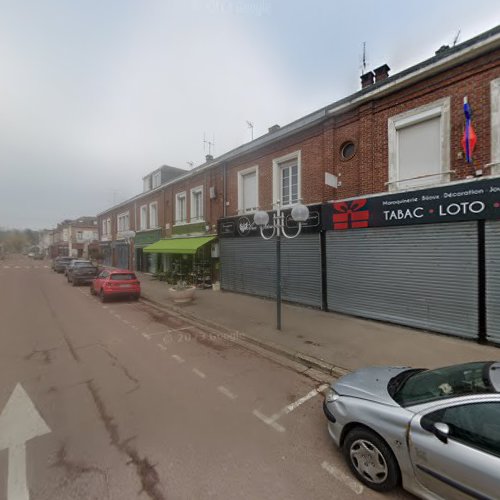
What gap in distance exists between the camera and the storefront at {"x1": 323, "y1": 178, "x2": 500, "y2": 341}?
599 cm

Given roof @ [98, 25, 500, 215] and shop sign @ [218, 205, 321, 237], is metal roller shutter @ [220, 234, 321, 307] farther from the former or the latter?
roof @ [98, 25, 500, 215]

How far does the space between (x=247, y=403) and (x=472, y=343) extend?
18.5 feet

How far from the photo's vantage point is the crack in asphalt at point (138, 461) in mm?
2385

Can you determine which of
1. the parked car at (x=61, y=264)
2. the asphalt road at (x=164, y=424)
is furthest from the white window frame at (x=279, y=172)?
the parked car at (x=61, y=264)

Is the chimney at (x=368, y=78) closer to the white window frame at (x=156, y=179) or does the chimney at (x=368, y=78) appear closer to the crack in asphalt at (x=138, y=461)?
the crack in asphalt at (x=138, y=461)

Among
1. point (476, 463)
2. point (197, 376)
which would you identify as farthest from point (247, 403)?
point (476, 463)

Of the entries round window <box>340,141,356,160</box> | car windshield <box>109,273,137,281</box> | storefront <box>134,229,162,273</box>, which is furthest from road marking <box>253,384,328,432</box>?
storefront <box>134,229,162,273</box>

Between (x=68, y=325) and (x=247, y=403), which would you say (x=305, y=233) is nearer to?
(x=247, y=403)

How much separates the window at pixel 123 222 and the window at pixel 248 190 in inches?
661

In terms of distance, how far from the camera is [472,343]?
20.0ft

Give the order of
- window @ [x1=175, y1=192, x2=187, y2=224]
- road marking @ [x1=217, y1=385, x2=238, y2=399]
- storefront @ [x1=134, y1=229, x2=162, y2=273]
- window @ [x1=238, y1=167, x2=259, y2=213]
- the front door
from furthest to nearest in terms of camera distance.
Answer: storefront @ [x1=134, y1=229, x2=162, y2=273]
window @ [x1=175, y1=192, x2=187, y2=224]
window @ [x1=238, y1=167, x2=259, y2=213]
road marking @ [x1=217, y1=385, x2=238, y2=399]
the front door

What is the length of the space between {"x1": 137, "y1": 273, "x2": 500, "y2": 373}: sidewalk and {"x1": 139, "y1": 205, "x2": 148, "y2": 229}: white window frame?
567 inches

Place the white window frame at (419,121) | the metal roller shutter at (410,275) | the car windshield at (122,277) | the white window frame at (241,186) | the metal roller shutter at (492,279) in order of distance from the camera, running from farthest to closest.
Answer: the white window frame at (241,186)
the car windshield at (122,277)
the white window frame at (419,121)
the metal roller shutter at (410,275)
the metal roller shutter at (492,279)

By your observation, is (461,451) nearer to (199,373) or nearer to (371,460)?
(371,460)
